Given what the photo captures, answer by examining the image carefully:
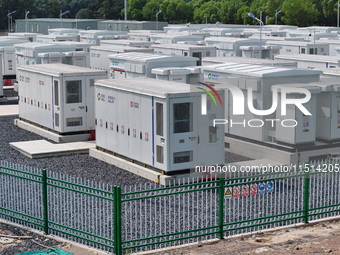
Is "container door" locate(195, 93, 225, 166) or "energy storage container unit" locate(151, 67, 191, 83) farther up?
"energy storage container unit" locate(151, 67, 191, 83)

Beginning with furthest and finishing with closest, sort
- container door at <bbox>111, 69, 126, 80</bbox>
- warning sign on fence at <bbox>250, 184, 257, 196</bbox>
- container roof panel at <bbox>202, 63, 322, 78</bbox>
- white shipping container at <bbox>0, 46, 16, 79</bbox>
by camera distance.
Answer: white shipping container at <bbox>0, 46, 16, 79</bbox> → container door at <bbox>111, 69, 126, 80</bbox> → container roof panel at <bbox>202, 63, 322, 78</bbox> → warning sign on fence at <bbox>250, 184, 257, 196</bbox>

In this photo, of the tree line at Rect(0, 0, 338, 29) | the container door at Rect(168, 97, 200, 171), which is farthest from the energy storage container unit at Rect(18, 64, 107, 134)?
the tree line at Rect(0, 0, 338, 29)

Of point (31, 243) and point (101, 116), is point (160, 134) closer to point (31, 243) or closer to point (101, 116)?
point (101, 116)

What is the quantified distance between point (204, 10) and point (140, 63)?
285ft

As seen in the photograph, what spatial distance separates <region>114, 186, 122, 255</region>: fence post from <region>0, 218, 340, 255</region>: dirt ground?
394 mm

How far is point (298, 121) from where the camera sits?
63.3 feet

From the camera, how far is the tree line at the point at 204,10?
9488 cm

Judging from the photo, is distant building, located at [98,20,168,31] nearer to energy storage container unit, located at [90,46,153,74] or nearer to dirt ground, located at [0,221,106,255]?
energy storage container unit, located at [90,46,153,74]

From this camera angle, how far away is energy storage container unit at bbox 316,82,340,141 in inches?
786

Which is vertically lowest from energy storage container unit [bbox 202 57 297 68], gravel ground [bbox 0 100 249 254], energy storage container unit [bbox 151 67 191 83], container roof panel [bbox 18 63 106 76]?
gravel ground [bbox 0 100 249 254]

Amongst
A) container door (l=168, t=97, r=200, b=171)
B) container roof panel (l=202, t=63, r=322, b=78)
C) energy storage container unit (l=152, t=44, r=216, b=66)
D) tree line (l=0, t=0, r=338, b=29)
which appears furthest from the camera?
tree line (l=0, t=0, r=338, b=29)

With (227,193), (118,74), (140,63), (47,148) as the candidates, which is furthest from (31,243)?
(118,74)

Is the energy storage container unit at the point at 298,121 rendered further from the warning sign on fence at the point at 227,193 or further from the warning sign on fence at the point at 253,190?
the warning sign on fence at the point at 227,193

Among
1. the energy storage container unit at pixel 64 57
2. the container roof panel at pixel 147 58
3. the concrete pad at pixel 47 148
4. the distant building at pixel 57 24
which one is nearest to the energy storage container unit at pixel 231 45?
the energy storage container unit at pixel 64 57
